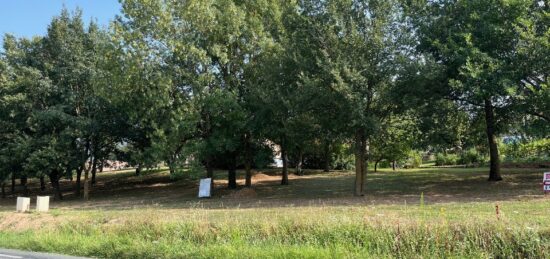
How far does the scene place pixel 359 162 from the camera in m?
22.0

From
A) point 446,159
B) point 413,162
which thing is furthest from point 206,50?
point 446,159

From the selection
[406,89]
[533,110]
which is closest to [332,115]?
[406,89]

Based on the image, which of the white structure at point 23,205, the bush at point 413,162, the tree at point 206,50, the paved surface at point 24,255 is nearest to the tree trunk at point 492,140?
the tree at point 206,50

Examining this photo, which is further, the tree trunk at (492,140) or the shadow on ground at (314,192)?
the tree trunk at (492,140)

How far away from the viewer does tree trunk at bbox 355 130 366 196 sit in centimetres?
2194

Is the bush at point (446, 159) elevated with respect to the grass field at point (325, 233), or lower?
elevated

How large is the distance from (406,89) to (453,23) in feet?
14.8

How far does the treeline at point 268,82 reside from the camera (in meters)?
20.0

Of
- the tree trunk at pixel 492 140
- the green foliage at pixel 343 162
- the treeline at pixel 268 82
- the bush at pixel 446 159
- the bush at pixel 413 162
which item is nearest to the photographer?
the treeline at pixel 268 82

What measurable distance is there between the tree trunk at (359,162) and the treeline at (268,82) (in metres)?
0.10

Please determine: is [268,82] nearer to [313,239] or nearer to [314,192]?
[314,192]

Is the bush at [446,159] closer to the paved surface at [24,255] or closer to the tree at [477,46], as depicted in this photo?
the tree at [477,46]

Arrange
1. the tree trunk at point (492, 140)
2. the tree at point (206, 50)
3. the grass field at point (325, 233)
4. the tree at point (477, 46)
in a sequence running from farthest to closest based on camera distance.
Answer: the tree at point (206, 50)
the tree trunk at point (492, 140)
the tree at point (477, 46)
the grass field at point (325, 233)

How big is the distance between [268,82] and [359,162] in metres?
5.45
